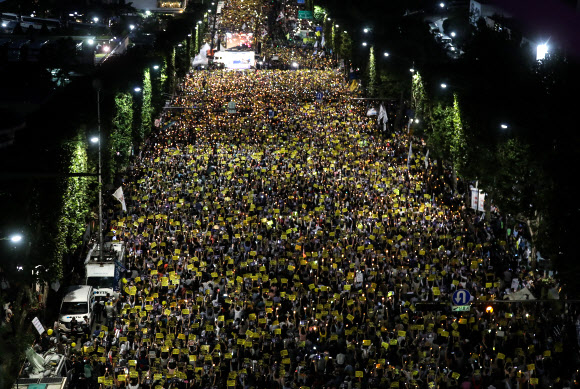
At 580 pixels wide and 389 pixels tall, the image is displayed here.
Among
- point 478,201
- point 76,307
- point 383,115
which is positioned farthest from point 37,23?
point 76,307

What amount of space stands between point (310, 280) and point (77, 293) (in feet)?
28.5

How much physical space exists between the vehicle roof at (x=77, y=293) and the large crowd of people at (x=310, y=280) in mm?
1011

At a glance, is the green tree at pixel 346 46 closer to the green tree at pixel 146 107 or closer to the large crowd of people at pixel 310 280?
the green tree at pixel 146 107

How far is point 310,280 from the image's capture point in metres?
33.5

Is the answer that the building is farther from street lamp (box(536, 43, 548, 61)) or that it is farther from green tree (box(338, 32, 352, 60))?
street lamp (box(536, 43, 548, 61))

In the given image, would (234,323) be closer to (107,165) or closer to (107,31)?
(107,165)

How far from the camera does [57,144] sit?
118ft

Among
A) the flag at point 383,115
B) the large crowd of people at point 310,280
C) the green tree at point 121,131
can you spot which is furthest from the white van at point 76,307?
the flag at point 383,115

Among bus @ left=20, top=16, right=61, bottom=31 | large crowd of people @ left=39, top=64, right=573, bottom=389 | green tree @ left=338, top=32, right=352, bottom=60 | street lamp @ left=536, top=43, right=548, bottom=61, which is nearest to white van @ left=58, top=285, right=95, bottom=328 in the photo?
large crowd of people @ left=39, top=64, right=573, bottom=389

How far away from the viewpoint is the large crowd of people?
25.8m

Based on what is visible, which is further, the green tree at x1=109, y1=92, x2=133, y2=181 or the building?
the building

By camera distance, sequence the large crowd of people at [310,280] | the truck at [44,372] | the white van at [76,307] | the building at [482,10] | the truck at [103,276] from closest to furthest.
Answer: the truck at [44,372] → the large crowd of people at [310,280] → the white van at [76,307] → the truck at [103,276] → the building at [482,10]

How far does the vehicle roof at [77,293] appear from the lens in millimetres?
30719

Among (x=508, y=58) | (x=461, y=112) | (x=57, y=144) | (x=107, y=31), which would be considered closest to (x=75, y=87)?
(x=57, y=144)
